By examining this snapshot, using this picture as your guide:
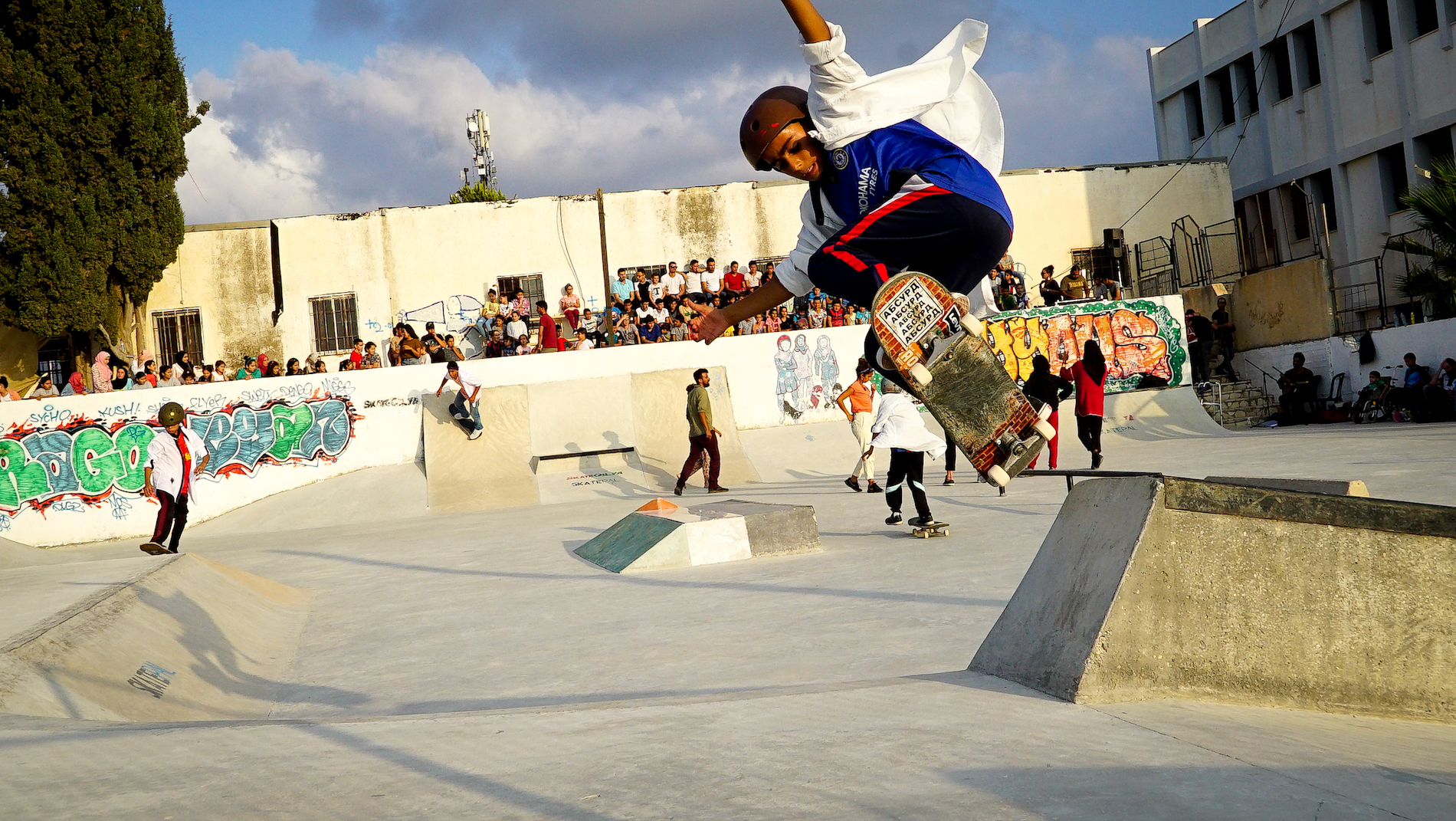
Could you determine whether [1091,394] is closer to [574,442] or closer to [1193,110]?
[574,442]

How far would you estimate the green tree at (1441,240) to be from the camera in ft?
60.4

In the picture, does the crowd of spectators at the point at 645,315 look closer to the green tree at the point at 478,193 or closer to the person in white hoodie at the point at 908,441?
the person in white hoodie at the point at 908,441

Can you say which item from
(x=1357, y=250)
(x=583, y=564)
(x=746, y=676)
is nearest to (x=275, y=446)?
(x=583, y=564)

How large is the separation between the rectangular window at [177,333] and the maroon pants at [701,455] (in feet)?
48.6

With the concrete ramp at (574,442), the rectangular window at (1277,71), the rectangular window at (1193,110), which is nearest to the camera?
the concrete ramp at (574,442)

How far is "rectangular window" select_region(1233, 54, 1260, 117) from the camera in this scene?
30234 millimetres

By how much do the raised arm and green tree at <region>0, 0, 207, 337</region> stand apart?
2294 cm

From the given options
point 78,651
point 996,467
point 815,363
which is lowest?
point 78,651

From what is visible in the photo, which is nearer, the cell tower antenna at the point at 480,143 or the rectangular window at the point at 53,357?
the rectangular window at the point at 53,357

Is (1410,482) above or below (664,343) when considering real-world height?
below

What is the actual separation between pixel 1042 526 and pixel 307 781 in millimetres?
7596

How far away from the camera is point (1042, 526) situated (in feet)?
30.0

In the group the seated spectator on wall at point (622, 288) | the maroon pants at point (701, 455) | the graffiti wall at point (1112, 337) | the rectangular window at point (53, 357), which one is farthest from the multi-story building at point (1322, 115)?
the rectangular window at point (53, 357)

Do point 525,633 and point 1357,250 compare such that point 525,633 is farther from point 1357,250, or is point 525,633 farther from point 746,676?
point 1357,250
